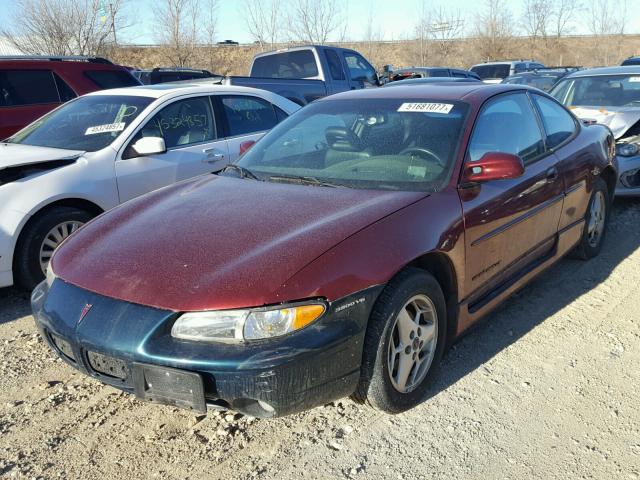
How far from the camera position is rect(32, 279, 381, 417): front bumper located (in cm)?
228

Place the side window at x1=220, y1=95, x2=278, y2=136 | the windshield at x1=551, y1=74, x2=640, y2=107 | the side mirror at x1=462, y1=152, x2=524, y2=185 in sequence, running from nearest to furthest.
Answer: the side mirror at x1=462, y1=152, x2=524, y2=185 → the side window at x1=220, y1=95, x2=278, y2=136 → the windshield at x1=551, y1=74, x2=640, y2=107

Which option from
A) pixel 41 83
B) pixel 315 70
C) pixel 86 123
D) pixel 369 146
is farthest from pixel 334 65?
pixel 369 146

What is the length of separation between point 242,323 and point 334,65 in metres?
9.23

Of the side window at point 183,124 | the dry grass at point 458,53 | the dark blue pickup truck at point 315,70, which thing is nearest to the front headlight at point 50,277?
the side window at point 183,124

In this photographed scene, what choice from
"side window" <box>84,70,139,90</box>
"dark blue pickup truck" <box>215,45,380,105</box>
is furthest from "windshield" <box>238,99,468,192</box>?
"dark blue pickup truck" <box>215,45,380,105</box>

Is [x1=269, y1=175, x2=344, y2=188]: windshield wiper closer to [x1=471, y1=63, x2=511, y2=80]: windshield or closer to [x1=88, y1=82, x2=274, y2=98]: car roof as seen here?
[x1=88, y1=82, x2=274, y2=98]: car roof

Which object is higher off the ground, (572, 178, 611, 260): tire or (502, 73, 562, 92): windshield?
(502, 73, 562, 92): windshield

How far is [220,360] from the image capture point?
227 centimetres

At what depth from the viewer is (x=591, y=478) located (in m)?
2.46

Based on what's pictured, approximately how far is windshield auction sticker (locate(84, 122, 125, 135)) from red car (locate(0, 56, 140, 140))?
2.35 metres

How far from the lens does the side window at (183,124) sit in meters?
5.19

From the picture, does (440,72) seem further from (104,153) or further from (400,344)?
(400,344)

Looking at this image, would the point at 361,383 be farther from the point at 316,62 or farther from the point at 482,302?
the point at 316,62

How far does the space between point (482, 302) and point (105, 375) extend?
2.05 metres
